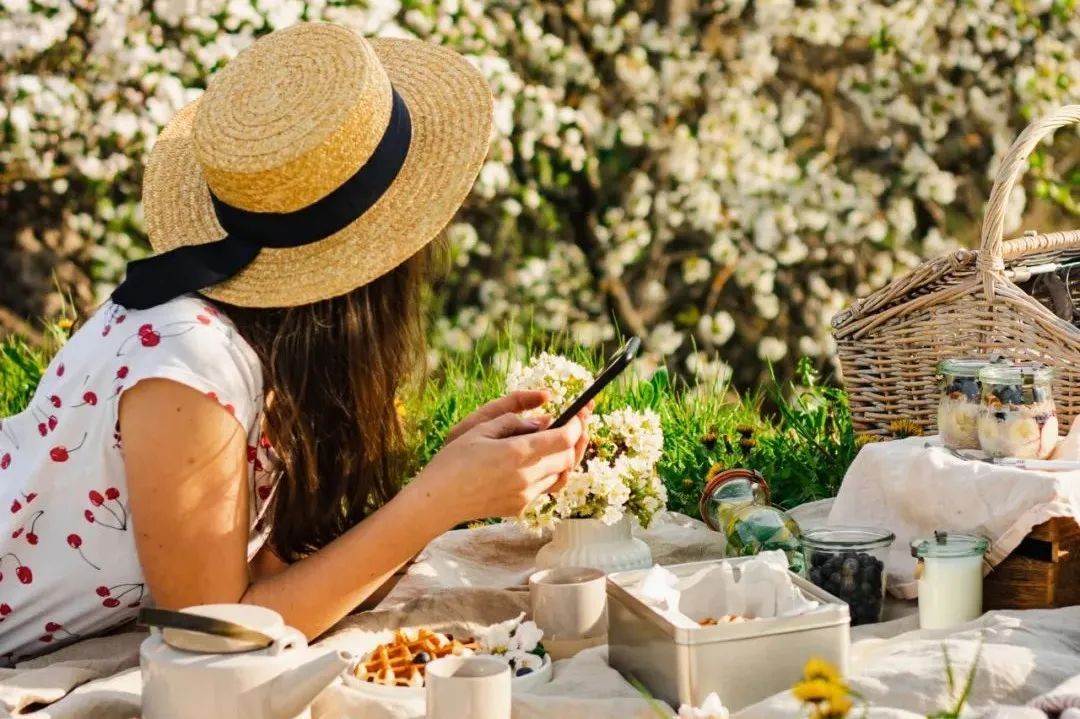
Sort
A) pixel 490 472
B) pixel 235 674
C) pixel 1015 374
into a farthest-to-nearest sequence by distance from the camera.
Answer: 1. pixel 1015 374
2. pixel 490 472
3. pixel 235 674

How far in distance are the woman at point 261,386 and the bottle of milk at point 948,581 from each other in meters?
0.50

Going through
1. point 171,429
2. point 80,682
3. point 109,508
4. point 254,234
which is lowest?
point 80,682

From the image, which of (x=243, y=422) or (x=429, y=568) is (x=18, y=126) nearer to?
(x=429, y=568)

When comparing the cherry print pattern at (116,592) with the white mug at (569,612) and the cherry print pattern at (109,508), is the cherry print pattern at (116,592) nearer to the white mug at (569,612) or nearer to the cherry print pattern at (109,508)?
the cherry print pattern at (109,508)

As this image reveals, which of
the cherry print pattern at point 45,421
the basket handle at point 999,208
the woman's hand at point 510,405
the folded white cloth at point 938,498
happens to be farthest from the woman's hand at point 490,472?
the basket handle at point 999,208

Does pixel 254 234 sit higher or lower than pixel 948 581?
higher

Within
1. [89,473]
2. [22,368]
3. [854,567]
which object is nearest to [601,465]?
[854,567]

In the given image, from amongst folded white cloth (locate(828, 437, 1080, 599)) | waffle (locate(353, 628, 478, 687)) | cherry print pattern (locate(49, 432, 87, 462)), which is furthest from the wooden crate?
cherry print pattern (locate(49, 432, 87, 462))

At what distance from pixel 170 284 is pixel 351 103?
0.33 metres

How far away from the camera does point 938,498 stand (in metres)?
2.03

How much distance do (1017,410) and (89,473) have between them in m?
1.29

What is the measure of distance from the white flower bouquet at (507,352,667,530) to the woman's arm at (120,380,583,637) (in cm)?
21

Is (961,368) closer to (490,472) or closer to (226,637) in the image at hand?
(490,472)

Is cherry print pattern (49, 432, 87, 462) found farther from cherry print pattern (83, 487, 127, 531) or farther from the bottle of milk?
the bottle of milk
